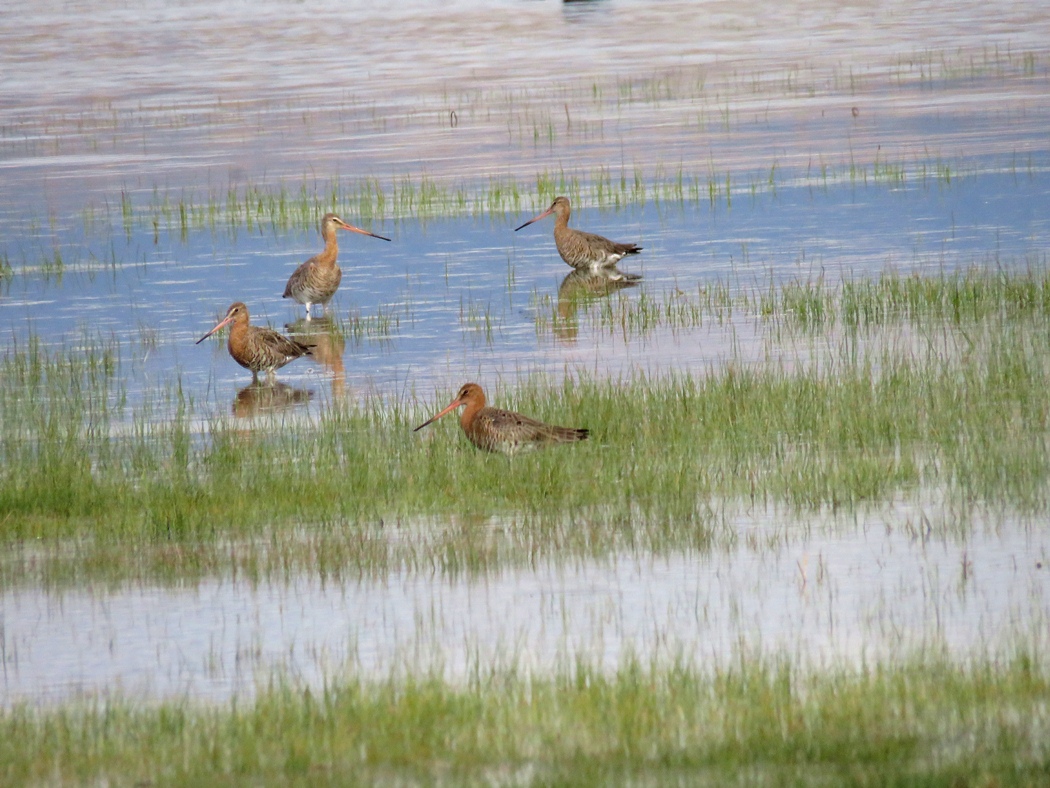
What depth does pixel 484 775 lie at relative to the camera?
600 centimetres

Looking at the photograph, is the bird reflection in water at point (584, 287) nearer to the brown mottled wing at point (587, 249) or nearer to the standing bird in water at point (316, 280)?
the brown mottled wing at point (587, 249)

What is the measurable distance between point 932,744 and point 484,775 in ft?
4.80

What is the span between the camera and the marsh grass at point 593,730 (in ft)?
19.4

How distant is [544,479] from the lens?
33.0 ft

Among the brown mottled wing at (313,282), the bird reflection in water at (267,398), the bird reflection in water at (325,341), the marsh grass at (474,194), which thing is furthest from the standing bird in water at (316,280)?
the marsh grass at (474,194)

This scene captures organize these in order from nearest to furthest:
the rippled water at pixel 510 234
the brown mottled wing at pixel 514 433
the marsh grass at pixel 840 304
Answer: the rippled water at pixel 510 234, the brown mottled wing at pixel 514 433, the marsh grass at pixel 840 304

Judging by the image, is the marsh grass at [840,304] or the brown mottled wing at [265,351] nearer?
the marsh grass at [840,304]

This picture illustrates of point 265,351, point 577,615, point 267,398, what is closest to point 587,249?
point 265,351

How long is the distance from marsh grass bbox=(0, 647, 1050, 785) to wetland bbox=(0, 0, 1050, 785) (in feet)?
0.07

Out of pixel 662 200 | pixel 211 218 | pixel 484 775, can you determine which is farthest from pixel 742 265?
pixel 484 775

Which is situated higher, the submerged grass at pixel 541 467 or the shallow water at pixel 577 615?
the shallow water at pixel 577 615

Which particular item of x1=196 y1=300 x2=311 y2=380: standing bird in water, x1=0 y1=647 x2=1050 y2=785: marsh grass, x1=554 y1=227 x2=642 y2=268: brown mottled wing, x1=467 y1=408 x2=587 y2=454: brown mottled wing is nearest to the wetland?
x1=0 y1=647 x2=1050 y2=785: marsh grass

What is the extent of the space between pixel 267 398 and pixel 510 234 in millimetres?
9896

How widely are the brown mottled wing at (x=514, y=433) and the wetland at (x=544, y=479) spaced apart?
0.16 meters
